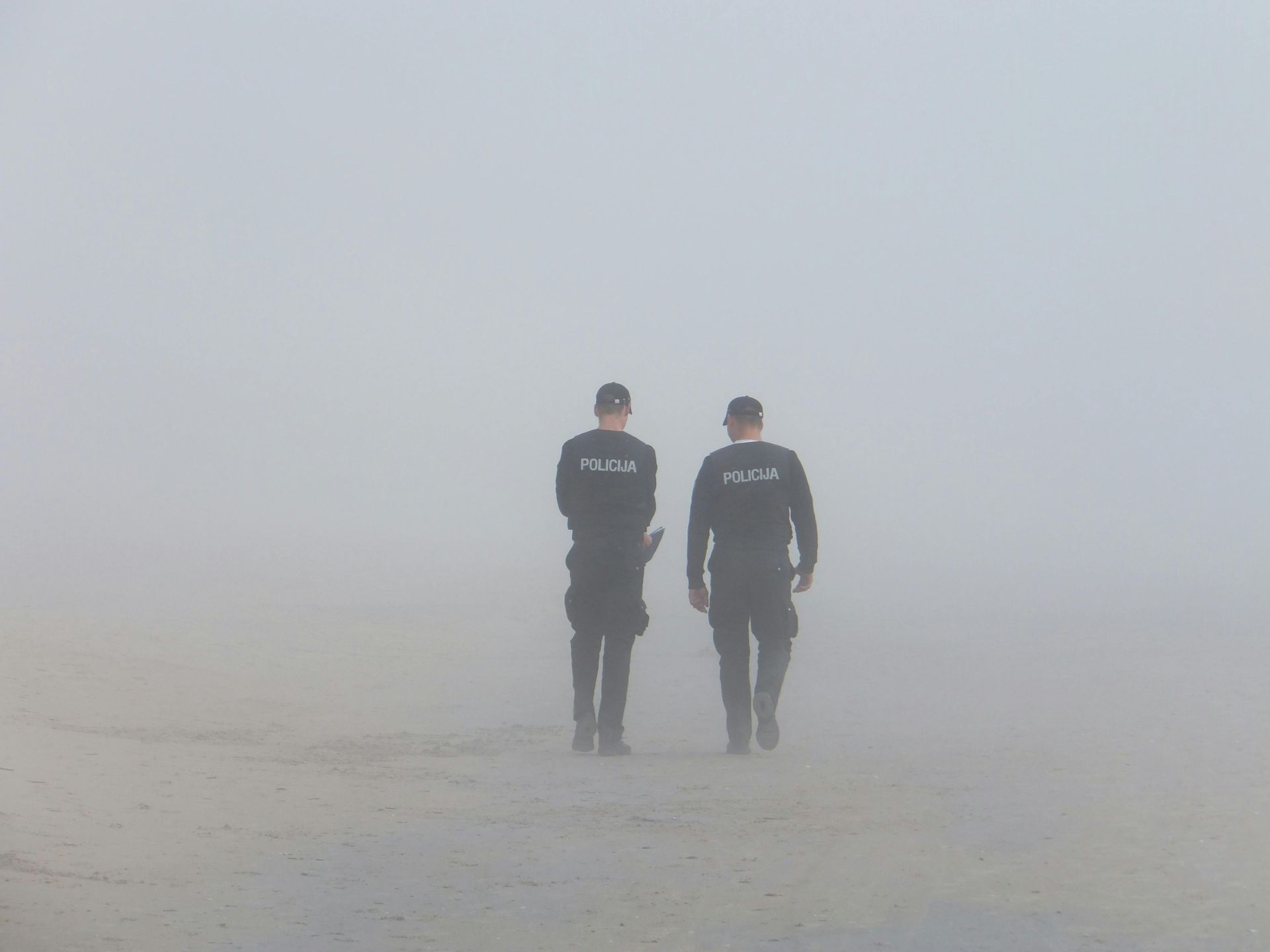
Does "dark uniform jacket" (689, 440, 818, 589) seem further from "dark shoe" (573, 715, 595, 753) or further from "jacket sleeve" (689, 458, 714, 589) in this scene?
"dark shoe" (573, 715, 595, 753)

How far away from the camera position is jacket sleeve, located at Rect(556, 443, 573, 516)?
7309mm

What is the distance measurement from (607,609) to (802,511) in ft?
3.46

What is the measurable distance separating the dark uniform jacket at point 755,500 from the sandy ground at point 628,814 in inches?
38.7

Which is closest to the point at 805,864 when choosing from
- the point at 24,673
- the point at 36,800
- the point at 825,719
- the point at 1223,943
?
the point at 1223,943

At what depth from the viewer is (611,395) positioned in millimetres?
7348

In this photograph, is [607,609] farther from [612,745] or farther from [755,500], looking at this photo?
[755,500]

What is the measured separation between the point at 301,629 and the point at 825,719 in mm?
6291

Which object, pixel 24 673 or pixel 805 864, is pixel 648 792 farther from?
pixel 24 673

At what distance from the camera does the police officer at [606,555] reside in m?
7.22

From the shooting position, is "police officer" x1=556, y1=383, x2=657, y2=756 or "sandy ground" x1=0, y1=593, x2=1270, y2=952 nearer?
"sandy ground" x1=0, y1=593, x2=1270, y2=952

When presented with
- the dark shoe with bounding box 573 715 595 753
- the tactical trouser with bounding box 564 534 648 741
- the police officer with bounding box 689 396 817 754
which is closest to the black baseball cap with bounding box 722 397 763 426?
the police officer with bounding box 689 396 817 754

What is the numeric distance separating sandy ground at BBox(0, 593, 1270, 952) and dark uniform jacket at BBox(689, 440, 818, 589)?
984mm

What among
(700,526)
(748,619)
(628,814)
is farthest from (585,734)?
(628,814)

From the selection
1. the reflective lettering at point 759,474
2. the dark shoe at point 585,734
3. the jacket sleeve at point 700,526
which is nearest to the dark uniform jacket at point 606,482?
the jacket sleeve at point 700,526
